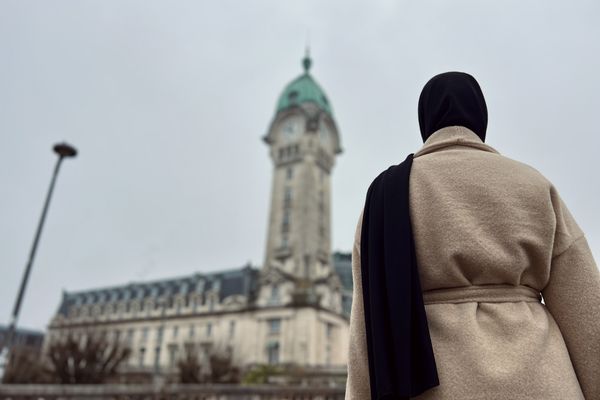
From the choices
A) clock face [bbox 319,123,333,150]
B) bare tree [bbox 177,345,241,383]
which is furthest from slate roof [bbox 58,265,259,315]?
clock face [bbox 319,123,333,150]

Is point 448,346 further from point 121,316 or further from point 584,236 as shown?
point 121,316

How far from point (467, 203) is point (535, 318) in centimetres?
57

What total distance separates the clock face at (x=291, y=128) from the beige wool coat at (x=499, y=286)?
63.8 meters

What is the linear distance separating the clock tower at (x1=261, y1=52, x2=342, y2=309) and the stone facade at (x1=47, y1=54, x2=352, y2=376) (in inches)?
5.5

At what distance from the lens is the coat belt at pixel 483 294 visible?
1.89 m

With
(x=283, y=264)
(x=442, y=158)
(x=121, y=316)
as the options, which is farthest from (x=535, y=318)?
(x=121, y=316)

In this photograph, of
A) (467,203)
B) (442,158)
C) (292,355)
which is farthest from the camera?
(292,355)

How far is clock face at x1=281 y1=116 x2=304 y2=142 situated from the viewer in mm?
65562

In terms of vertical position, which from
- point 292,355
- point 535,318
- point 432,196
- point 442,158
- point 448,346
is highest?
point 292,355

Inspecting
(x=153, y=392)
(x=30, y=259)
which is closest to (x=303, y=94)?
(x=30, y=259)

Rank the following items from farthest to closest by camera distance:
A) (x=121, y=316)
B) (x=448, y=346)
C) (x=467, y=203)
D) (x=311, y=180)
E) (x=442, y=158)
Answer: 1. (x=121, y=316)
2. (x=311, y=180)
3. (x=442, y=158)
4. (x=467, y=203)
5. (x=448, y=346)

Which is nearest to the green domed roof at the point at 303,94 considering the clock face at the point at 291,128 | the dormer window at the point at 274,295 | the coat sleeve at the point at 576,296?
the clock face at the point at 291,128

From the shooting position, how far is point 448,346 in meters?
1.84

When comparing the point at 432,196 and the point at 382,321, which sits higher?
the point at 432,196
